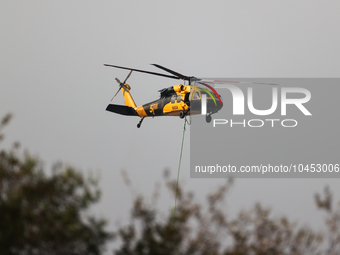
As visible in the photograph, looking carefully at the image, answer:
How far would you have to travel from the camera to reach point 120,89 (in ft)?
101

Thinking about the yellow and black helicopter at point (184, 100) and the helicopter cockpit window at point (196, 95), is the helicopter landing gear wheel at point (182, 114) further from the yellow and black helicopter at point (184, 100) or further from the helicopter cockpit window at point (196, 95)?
the helicopter cockpit window at point (196, 95)

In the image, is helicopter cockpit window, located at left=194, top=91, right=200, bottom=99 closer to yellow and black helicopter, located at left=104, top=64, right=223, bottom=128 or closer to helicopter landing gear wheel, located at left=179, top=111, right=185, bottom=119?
yellow and black helicopter, located at left=104, top=64, right=223, bottom=128

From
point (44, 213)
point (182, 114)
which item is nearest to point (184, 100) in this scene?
point (182, 114)

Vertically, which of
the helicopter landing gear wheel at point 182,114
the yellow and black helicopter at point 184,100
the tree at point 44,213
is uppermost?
the yellow and black helicopter at point 184,100

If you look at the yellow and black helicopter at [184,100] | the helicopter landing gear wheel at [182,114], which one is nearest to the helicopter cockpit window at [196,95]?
the yellow and black helicopter at [184,100]

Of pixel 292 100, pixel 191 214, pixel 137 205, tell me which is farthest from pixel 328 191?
pixel 137 205

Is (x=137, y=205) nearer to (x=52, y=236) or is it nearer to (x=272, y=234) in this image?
(x=52, y=236)

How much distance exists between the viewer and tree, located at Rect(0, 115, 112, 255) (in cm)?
2405

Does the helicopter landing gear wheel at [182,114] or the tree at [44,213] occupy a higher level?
the helicopter landing gear wheel at [182,114]

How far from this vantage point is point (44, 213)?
80.7 ft

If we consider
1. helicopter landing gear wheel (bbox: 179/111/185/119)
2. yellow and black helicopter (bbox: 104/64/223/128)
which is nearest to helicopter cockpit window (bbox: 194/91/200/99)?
yellow and black helicopter (bbox: 104/64/223/128)

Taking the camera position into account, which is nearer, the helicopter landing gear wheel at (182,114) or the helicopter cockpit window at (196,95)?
the helicopter cockpit window at (196,95)

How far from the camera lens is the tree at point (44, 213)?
24.0 metres

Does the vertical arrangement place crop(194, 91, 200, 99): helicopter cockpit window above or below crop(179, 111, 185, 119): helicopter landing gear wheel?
above
